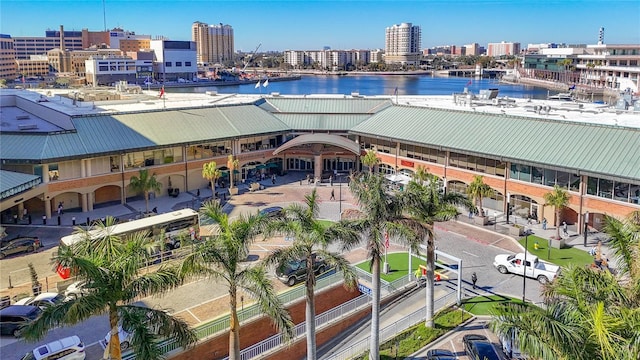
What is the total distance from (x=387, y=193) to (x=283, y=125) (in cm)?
3613

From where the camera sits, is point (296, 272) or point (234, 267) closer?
point (234, 267)

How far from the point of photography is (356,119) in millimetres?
59438

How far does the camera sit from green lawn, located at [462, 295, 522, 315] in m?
28.2

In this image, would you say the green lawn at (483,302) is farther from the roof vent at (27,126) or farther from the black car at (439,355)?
the roof vent at (27,126)

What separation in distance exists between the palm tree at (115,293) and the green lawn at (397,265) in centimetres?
1772

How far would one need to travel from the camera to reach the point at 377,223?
22062 millimetres

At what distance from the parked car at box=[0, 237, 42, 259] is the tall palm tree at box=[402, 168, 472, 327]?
25347mm

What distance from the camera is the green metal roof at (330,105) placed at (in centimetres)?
6151

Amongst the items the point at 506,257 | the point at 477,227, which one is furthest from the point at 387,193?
the point at 477,227

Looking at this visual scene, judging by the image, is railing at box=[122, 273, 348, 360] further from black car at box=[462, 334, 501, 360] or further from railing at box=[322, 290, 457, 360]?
black car at box=[462, 334, 501, 360]

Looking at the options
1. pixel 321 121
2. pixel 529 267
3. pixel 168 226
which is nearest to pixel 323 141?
pixel 321 121

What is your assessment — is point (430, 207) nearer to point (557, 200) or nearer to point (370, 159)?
point (557, 200)

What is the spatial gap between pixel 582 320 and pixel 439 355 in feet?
33.0

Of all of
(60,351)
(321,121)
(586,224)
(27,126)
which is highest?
(27,126)
